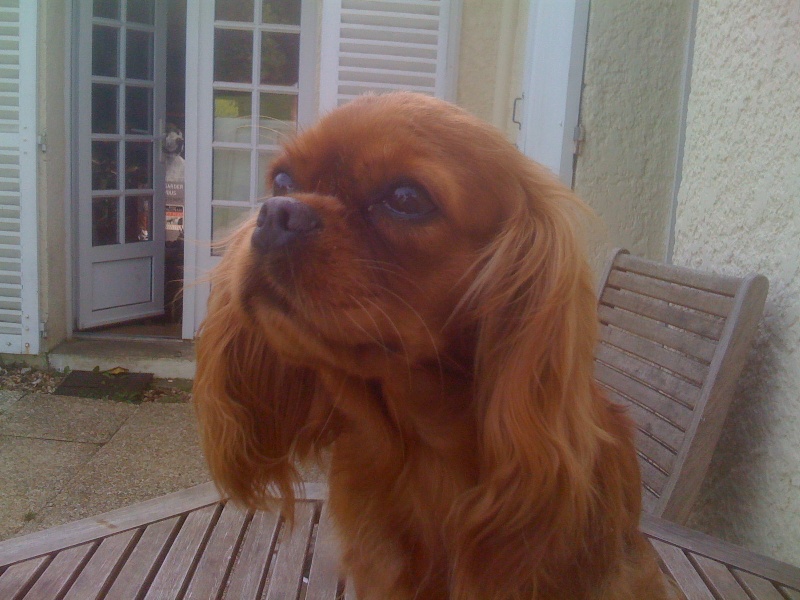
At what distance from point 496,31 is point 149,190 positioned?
9.00 ft

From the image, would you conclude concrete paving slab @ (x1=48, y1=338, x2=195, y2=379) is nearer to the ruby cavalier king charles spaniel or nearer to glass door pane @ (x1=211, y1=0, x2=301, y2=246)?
glass door pane @ (x1=211, y1=0, x2=301, y2=246)

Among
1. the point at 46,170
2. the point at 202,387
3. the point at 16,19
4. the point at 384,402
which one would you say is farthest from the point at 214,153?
the point at 384,402

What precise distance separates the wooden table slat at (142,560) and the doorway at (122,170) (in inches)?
116

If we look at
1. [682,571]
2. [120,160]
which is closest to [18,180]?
[120,160]

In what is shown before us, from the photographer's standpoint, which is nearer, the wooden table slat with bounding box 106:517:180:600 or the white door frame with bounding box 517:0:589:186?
the wooden table slat with bounding box 106:517:180:600

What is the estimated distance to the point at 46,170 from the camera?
387cm

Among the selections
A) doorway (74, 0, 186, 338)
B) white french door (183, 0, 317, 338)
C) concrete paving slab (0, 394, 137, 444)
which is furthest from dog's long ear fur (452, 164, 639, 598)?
doorway (74, 0, 186, 338)

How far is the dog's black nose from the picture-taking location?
935 millimetres

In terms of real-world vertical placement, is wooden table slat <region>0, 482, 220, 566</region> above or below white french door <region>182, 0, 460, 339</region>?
below

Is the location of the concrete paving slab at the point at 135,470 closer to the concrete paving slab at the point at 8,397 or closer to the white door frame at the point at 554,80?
the concrete paving slab at the point at 8,397

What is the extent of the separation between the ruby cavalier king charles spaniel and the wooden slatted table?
13 centimetres

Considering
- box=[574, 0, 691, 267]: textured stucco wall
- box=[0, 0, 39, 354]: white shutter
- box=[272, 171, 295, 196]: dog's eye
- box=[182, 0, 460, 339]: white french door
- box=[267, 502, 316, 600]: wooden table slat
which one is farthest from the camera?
box=[182, 0, 460, 339]: white french door

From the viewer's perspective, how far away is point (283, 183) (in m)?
1.15

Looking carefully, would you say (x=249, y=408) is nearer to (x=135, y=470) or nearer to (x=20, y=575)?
(x=20, y=575)
